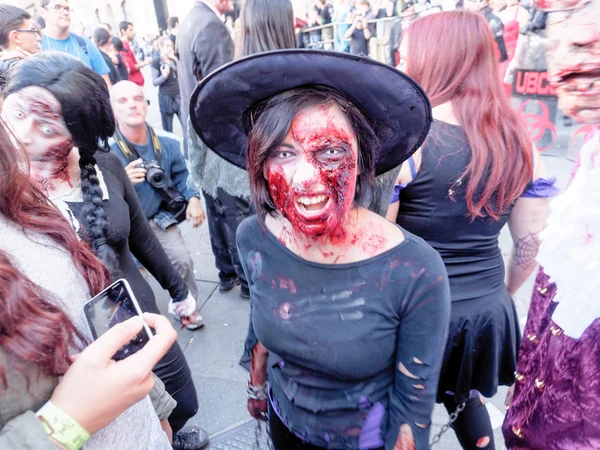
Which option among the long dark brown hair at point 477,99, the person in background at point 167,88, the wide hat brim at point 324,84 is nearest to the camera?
the wide hat brim at point 324,84

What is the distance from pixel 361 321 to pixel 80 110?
53.8 inches

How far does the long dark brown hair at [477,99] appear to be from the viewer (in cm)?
171

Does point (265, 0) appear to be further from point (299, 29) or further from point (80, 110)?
point (299, 29)

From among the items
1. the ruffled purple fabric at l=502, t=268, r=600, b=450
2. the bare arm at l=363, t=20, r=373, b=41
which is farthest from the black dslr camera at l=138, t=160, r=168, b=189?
the bare arm at l=363, t=20, r=373, b=41

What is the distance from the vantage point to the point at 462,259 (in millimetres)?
1828

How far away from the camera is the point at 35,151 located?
64.9 inches

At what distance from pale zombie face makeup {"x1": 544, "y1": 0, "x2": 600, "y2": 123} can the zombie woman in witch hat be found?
356mm

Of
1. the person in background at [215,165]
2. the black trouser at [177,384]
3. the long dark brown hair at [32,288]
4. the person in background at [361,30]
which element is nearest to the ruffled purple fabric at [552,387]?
the long dark brown hair at [32,288]

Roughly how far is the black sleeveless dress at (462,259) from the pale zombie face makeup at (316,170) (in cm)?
66

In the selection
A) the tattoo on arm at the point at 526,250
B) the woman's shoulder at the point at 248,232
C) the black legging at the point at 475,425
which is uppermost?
the woman's shoulder at the point at 248,232

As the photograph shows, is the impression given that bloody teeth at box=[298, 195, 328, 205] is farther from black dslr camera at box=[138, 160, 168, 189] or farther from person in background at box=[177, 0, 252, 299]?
black dslr camera at box=[138, 160, 168, 189]

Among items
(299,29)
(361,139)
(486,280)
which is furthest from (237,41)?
(299,29)

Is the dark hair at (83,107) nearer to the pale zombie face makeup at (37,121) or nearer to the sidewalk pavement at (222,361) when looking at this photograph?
the pale zombie face makeup at (37,121)

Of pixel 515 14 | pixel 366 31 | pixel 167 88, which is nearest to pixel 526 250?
pixel 167 88
